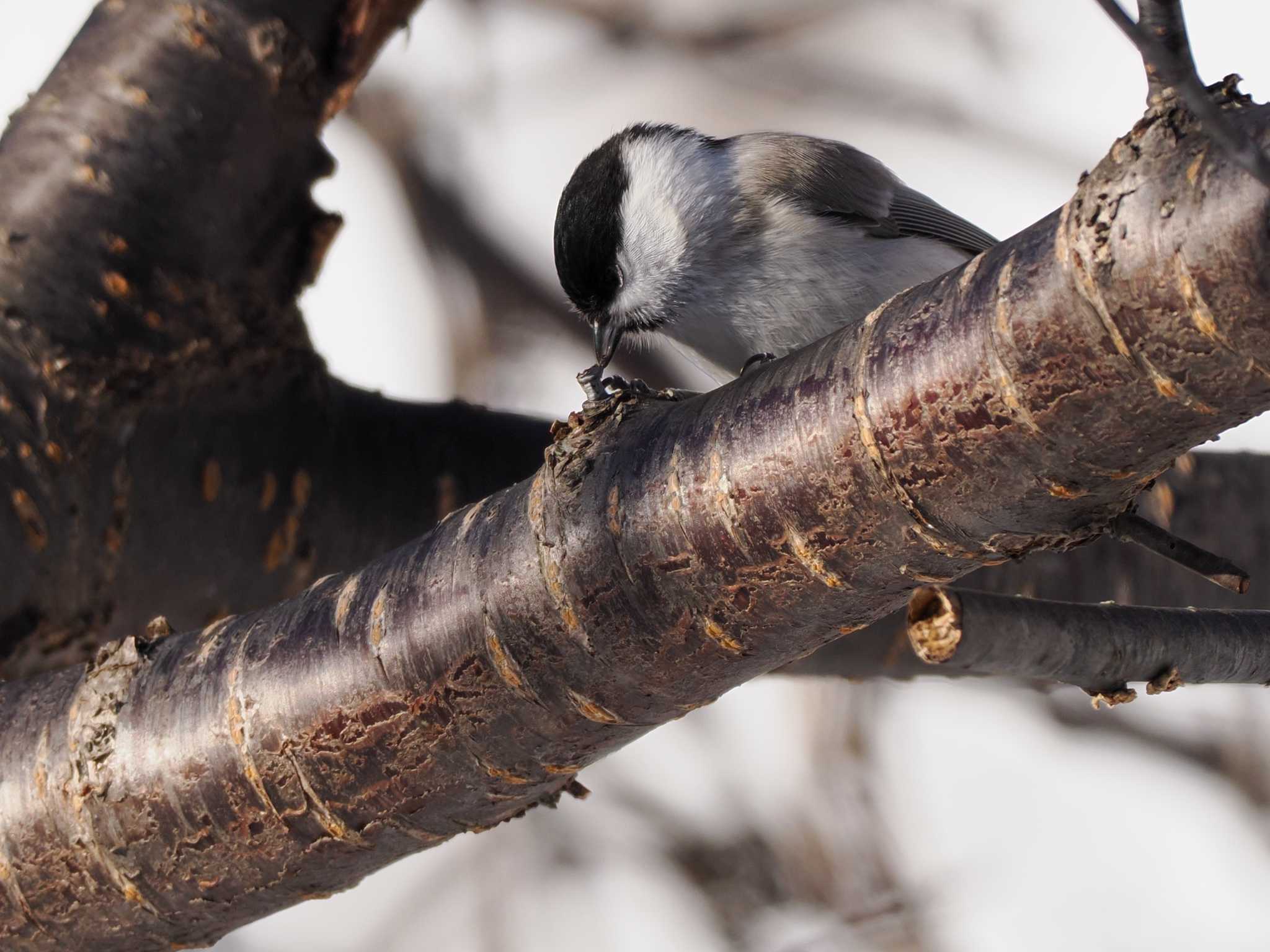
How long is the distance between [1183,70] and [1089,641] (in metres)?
0.43

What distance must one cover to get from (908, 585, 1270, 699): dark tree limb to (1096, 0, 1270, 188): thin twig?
35 centimetres

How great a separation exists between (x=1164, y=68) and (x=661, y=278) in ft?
3.07

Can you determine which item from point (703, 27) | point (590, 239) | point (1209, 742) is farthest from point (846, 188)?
point (1209, 742)

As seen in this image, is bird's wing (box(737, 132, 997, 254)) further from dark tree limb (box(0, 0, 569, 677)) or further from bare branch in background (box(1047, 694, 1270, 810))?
bare branch in background (box(1047, 694, 1270, 810))

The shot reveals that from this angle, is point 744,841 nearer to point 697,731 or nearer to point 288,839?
point 697,731

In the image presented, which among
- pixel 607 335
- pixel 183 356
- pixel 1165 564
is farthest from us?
pixel 1165 564

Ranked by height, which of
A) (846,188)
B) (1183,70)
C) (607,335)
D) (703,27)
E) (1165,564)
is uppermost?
(703,27)

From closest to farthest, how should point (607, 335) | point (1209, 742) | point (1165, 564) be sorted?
point (607, 335) → point (1165, 564) → point (1209, 742)

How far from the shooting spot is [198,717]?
2.75ft

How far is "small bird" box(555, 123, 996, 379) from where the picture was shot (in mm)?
1273

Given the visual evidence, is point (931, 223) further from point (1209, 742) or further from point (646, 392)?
point (1209, 742)

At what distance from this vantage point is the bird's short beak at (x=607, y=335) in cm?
133

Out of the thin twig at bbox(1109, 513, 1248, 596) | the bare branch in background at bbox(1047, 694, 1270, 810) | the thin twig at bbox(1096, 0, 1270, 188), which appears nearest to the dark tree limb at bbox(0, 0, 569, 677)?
the thin twig at bbox(1109, 513, 1248, 596)

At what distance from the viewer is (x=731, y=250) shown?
1295mm
